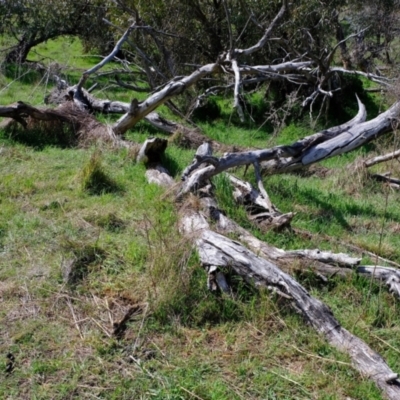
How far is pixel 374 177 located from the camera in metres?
7.46

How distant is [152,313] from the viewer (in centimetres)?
382

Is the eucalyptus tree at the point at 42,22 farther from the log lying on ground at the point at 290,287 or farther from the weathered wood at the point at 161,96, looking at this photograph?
the log lying on ground at the point at 290,287

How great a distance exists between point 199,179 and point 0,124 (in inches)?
162

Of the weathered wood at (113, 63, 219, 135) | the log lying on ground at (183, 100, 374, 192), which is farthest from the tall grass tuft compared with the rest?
the weathered wood at (113, 63, 219, 135)

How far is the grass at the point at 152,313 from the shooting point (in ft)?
10.8

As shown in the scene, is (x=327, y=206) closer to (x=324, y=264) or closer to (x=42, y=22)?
(x=324, y=264)

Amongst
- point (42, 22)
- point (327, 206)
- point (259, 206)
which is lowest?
point (327, 206)

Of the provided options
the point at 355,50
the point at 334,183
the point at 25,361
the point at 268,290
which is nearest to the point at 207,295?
the point at 268,290

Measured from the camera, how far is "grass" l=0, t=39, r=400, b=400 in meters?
3.28

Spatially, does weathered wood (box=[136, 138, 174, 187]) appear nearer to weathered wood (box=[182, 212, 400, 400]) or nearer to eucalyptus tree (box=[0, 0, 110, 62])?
weathered wood (box=[182, 212, 400, 400])

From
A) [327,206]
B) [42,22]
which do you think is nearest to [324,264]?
[327,206]

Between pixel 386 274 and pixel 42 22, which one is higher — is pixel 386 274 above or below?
below

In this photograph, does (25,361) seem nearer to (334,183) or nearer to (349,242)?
(349,242)

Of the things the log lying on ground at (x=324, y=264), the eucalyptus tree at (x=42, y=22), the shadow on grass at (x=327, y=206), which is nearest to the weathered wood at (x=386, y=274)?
the log lying on ground at (x=324, y=264)
